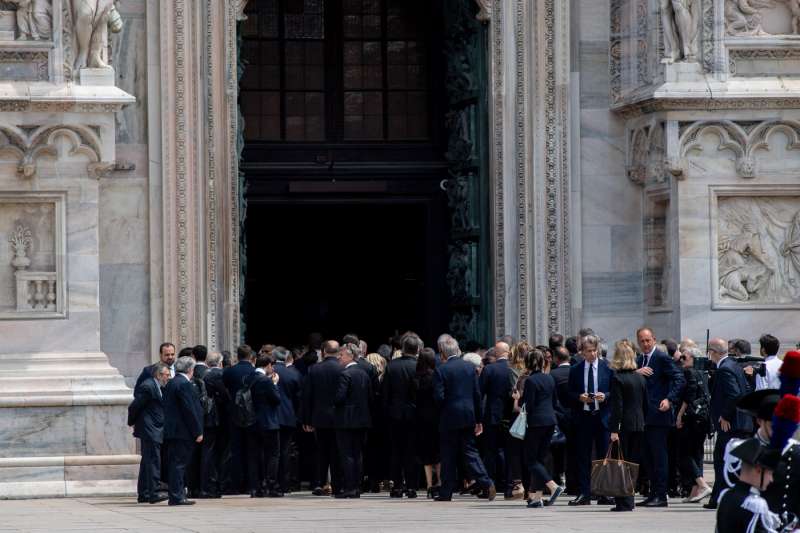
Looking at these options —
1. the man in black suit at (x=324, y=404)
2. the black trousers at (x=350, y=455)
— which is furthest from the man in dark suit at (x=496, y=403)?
the man in black suit at (x=324, y=404)

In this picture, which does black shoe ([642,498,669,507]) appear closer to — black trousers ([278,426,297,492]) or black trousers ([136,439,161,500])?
black trousers ([278,426,297,492])

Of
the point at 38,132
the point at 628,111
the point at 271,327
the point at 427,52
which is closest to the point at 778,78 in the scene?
the point at 628,111

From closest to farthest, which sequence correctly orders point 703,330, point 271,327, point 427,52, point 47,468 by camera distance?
point 47,468 → point 703,330 → point 427,52 → point 271,327

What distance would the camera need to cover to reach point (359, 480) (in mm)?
22172

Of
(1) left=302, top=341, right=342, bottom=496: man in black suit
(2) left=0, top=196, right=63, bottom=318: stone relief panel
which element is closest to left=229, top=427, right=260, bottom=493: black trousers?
(1) left=302, top=341, right=342, bottom=496: man in black suit

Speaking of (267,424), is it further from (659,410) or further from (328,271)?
(328,271)

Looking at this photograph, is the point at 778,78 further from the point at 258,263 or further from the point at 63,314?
the point at 258,263

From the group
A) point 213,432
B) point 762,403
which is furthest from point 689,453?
point 762,403

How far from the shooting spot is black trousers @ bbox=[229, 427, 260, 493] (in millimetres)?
22203

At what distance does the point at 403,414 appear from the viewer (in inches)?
856

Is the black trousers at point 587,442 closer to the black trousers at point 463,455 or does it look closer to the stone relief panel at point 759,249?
the black trousers at point 463,455

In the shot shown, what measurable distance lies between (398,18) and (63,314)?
858 centimetres

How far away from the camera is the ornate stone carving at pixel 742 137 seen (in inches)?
942

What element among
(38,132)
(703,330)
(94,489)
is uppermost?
(38,132)
